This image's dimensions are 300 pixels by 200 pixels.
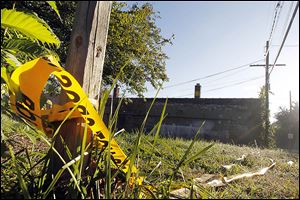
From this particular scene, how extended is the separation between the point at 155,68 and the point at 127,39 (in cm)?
307

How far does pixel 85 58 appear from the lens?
1837mm

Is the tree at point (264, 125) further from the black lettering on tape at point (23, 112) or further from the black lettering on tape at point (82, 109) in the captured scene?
the black lettering on tape at point (23, 112)

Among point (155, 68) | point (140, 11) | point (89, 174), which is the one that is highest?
point (140, 11)

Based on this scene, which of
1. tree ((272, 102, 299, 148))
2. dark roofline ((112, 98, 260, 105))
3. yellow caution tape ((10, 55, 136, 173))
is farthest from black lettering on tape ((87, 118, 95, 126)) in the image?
tree ((272, 102, 299, 148))

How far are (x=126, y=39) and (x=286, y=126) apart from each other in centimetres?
3440

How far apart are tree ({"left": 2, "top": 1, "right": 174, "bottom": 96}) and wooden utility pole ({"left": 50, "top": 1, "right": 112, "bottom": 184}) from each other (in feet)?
26.2

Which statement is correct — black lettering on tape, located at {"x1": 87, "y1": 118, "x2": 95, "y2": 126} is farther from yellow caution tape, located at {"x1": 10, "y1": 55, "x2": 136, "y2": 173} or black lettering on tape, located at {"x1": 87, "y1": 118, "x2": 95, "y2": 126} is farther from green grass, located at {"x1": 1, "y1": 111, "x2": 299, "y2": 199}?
green grass, located at {"x1": 1, "y1": 111, "x2": 299, "y2": 199}

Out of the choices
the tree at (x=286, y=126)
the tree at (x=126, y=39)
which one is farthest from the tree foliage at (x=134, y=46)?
the tree at (x=286, y=126)

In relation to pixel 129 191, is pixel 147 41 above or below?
above

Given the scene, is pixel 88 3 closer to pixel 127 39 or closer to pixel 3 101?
pixel 3 101

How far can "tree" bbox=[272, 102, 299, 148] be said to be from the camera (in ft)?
120

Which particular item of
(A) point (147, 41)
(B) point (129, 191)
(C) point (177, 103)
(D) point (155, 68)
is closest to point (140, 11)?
(A) point (147, 41)

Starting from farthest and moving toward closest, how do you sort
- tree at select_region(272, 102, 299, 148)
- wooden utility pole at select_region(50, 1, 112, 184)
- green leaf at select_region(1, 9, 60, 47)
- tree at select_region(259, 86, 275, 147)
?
tree at select_region(272, 102, 299, 148), tree at select_region(259, 86, 275, 147), wooden utility pole at select_region(50, 1, 112, 184), green leaf at select_region(1, 9, 60, 47)

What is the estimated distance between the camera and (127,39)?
42.1ft
